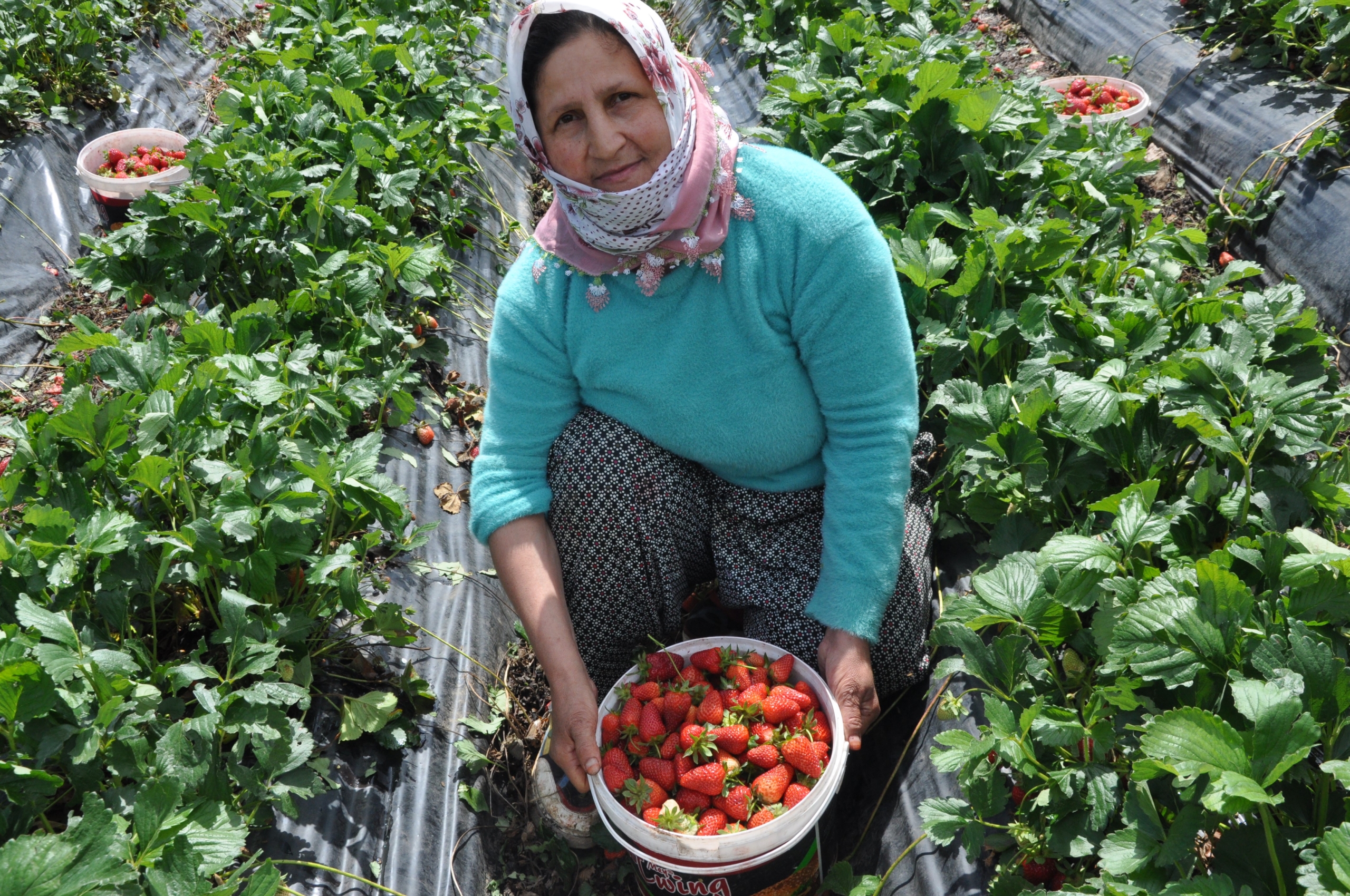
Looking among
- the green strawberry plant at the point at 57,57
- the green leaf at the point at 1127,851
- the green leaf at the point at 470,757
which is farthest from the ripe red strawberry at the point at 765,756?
the green strawberry plant at the point at 57,57

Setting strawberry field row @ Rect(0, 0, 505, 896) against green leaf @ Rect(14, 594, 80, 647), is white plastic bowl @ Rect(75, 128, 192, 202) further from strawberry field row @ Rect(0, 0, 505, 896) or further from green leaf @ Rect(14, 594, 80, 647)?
green leaf @ Rect(14, 594, 80, 647)

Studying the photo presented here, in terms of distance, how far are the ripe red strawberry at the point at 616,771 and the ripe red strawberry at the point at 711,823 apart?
0.49ft

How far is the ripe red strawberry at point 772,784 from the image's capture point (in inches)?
66.2

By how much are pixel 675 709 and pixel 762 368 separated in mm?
654

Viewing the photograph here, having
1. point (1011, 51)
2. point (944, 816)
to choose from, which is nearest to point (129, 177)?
point (944, 816)

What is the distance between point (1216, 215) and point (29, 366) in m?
4.41

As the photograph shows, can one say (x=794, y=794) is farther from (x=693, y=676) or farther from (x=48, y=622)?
(x=48, y=622)

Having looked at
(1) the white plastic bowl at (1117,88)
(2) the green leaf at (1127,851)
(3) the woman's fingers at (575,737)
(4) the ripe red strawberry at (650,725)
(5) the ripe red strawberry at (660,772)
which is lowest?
(3) the woman's fingers at (575,737)

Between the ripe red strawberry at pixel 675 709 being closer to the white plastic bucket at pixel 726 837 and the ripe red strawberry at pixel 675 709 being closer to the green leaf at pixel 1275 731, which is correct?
the white plastic bucket at pixel 726 837

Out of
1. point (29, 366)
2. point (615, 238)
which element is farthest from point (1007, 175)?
point (29, 366)

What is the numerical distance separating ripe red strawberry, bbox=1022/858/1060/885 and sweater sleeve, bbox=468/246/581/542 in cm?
109

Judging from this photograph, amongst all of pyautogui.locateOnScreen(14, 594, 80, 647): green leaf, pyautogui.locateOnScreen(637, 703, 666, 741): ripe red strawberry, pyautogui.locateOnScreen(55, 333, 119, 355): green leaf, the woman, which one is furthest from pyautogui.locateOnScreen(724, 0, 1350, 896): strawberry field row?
pyautogui.locateOnScreen(55, 333, 119, 355): green leaf

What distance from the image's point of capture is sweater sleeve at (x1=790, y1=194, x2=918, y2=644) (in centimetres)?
181

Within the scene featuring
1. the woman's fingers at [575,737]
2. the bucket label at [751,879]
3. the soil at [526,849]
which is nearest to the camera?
the bucket label at [751,879]
